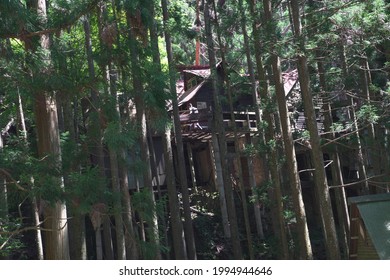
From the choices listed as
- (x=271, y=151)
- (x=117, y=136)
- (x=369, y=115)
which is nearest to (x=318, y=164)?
(x=369, y=115)

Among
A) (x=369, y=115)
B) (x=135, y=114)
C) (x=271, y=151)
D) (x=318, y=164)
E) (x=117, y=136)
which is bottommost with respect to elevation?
(x=318, y=164)

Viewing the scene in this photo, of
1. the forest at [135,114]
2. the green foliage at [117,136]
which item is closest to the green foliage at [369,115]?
the forest at [135,114]

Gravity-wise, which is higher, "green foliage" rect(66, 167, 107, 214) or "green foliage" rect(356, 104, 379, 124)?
"green foliage" rect(356, 104, 379, 124)

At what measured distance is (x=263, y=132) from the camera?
44.9 ft

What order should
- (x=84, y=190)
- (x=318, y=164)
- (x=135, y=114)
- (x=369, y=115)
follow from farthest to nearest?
1. (x=135, y=114)
2. (x=369, y=115)
3. (x=318, y=164)
4. (x=84, y=190)

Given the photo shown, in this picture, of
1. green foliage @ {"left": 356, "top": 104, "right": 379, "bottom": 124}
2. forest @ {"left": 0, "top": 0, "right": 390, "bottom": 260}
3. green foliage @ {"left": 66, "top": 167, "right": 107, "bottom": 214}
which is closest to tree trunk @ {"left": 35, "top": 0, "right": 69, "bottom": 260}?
forest @ {"left": 0, "top": 0, "right": 390, "bottom": 260}

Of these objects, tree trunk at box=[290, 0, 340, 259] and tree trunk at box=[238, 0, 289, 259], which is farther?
tree trunk at box=[238, 0, 289, 259]

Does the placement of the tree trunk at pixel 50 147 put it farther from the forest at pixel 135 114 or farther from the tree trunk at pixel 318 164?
the tree trunk at pixel 318 164

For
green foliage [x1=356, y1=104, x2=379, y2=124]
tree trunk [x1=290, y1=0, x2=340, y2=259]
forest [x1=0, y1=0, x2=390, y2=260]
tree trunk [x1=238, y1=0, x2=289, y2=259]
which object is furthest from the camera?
tree trunk [x1=238, y1=0, x2=289, y2=259]

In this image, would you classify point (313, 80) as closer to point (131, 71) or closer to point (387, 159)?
point (387, 159)

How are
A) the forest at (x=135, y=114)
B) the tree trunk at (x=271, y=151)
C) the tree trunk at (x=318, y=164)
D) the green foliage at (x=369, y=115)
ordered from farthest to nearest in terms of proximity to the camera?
1. the tree trunk at (x=271, y=151)
2. the green foliage at (x=369, y=115)
3. the tree trunk at (x=318, y=164)
4. the forest at (x=135, y=114)

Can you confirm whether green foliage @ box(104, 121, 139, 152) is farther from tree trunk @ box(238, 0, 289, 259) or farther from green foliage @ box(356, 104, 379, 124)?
tree trunk @ box(238, 0, 289, 259)

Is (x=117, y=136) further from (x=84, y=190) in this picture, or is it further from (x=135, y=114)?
(x=135, y=114)

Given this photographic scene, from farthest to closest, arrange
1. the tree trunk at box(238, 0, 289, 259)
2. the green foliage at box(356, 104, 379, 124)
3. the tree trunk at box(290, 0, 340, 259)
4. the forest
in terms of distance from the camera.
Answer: the tree trunk at box(238, 0, 289, 259) < the green foliage at box(356, 104, 379, 124) < the tree trunk at box(290, 0, 340, 259) < the forest
